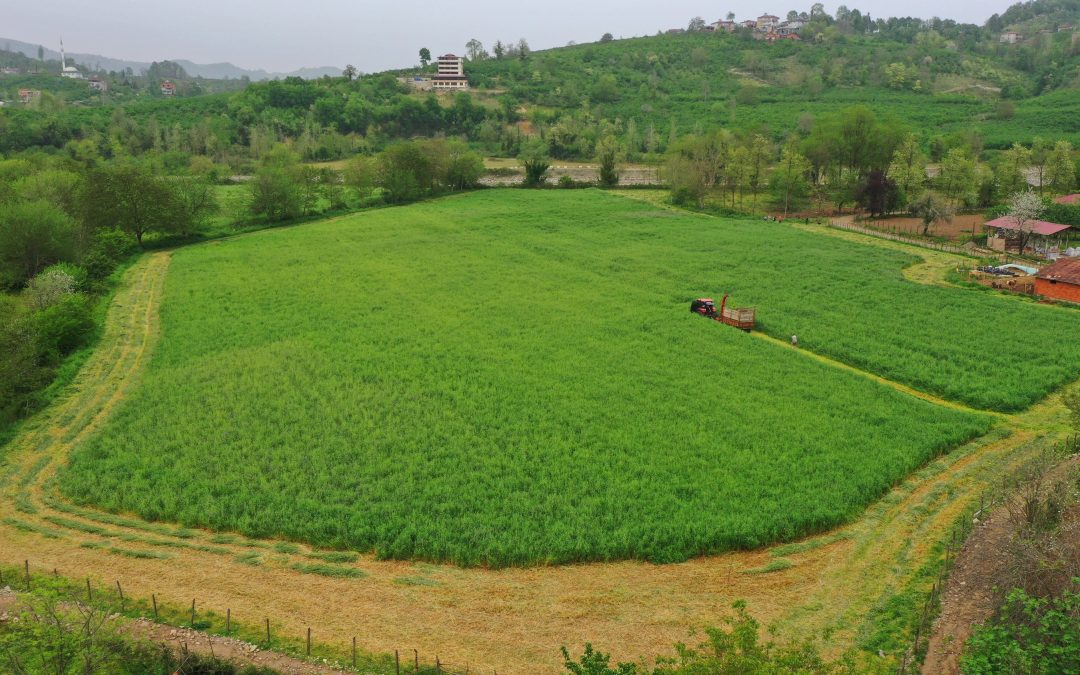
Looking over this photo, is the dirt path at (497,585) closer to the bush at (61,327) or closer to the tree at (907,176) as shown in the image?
the bush at (61,327)

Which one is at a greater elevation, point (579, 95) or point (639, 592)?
point (579, 95)

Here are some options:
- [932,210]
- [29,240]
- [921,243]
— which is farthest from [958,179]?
[29,240]

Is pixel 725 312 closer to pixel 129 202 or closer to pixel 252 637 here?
pixel 252 637

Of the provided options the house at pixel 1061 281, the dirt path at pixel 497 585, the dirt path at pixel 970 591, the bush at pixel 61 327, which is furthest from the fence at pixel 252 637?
the house at pixel 1061 281

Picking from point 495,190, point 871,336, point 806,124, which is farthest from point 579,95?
point 871,336

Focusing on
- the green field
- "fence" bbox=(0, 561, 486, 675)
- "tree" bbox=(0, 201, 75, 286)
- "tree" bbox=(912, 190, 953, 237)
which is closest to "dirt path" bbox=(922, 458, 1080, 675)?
the green field

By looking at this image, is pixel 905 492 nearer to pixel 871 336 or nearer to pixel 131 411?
pixel 871 336
